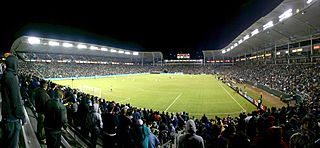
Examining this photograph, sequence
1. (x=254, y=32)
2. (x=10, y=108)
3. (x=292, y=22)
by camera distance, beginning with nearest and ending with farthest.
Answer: (x=10, y=108) → (x=292, y=22) → (x=254, y=32)

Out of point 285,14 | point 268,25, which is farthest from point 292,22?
point 268,25

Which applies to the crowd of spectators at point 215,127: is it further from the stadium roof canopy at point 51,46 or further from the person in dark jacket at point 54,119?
the stadium roof canopy at point 51,46

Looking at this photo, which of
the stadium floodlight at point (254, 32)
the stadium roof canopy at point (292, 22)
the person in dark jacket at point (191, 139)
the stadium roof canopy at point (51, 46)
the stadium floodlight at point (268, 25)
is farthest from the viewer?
the stadium roof canopy at point (51, 46)

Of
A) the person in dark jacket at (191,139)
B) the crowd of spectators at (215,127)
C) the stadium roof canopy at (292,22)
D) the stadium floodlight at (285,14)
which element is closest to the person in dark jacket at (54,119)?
the crowd of spectators at (215,127)

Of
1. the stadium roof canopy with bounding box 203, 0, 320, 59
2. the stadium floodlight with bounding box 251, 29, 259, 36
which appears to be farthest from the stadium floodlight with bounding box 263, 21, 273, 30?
the stadium floodlight with bounding box 251, 29, 259, 36

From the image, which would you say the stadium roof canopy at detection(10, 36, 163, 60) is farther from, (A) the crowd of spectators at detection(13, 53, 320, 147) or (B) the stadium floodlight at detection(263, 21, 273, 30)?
(B) the stadium floodlight at detection(263, 21, 273, 30)

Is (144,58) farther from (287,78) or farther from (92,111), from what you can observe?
(92,111)

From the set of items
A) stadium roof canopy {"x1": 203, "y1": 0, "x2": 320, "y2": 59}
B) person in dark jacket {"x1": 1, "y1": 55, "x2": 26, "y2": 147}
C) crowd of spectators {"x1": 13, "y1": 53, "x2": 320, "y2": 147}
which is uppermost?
stadium roof canopy {"x1": 203, "y1": 0, "x2": 320, "y2": 59}

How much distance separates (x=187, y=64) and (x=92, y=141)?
133m

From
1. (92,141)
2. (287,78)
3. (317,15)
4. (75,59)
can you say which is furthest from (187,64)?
(92,141)

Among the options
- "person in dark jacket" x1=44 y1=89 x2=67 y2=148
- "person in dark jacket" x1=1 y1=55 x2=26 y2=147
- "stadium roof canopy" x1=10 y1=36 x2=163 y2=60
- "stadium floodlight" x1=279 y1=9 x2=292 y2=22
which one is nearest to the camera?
"person in dark jacket" x1=1 y1=55 x2=26 y2=147

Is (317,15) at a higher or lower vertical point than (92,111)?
higher

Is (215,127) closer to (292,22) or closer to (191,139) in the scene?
(191,139)

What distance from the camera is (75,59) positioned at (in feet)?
300
